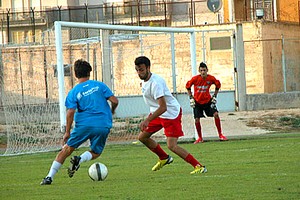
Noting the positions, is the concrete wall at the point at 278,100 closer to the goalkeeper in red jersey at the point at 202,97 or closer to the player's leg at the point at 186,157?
the goalkeeper in red jersey at the point at 202,97

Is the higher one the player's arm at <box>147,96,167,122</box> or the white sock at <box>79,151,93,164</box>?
the player's arm at <box>147,96,167,122</box>

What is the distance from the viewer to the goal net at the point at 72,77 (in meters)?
22.1

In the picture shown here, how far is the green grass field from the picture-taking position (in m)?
10.7

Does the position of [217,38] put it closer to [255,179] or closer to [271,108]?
[271,108]

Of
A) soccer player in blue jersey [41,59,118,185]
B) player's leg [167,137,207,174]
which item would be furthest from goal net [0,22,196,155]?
soccer player in blue jersey [41,59,118,185]

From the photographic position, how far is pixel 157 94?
516 inches

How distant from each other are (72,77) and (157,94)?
A: 14117 mm

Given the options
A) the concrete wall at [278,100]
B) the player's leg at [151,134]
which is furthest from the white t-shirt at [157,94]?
the concrete wall at [278,100]

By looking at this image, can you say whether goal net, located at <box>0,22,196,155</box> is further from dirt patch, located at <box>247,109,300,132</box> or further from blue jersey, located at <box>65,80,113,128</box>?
blue jersey, located at <box>65,80,113,128</box>

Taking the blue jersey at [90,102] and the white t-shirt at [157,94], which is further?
the white t-shirt at [157,94]

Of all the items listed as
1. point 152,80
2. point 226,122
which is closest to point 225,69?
point 226,122

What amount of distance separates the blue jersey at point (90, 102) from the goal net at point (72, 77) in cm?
792

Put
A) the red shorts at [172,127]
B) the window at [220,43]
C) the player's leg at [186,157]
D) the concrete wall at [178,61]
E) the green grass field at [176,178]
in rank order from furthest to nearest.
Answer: the window at [220,43]
the concrete wall at [178,61]
the red shorts at [172,127]
the player's leg at [186,157]
the green grass field at [176,178]

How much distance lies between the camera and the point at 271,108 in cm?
3491
